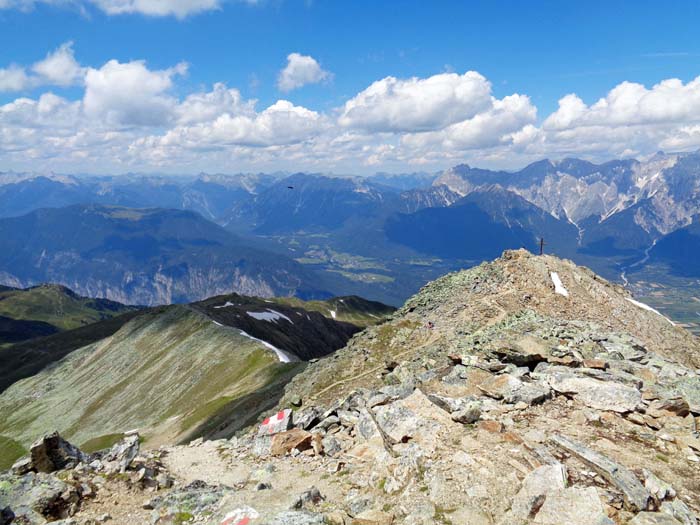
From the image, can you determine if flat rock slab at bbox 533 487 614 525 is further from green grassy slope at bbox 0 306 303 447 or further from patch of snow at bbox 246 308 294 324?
patch of snow at bbox 246 308 294 324

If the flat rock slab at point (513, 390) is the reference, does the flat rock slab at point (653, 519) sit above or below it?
above

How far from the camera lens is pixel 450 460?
18953 mm

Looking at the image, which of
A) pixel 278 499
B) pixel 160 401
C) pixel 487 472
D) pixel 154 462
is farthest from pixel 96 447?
pixel 487 472

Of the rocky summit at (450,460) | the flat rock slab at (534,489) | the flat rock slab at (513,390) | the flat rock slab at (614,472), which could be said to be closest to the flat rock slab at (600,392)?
the rocky summit at (450,460)

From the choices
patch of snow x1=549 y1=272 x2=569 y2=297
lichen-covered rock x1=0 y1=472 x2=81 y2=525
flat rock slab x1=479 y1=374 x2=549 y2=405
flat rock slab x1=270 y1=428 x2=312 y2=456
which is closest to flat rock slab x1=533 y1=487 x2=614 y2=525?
flat rock slab x1=479 y1=374 x2=549 y2=405

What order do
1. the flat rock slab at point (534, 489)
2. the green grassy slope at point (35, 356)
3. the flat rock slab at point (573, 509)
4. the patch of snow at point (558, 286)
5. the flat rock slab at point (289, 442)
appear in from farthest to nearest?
the green grassy slope at point (35, 356) < the patch of snow at point (558, 286) < the flat rock slab at point (289, 442) < the flat rock slab at point (534, 489) < the flat rock slab at point (573, 509)

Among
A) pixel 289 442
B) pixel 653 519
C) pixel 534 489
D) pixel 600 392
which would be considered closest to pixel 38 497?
pixel 289 442

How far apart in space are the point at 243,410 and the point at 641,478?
51.3 meters

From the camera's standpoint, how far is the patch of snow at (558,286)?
57141 mm

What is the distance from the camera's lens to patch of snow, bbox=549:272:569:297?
5714cm

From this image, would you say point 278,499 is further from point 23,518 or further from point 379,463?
point 23,518

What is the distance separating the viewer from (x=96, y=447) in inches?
3056

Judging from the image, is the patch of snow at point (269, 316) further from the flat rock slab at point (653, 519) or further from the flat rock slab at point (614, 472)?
the flat rock slab at point (653, 519)

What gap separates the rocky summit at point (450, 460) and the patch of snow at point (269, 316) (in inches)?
4359
